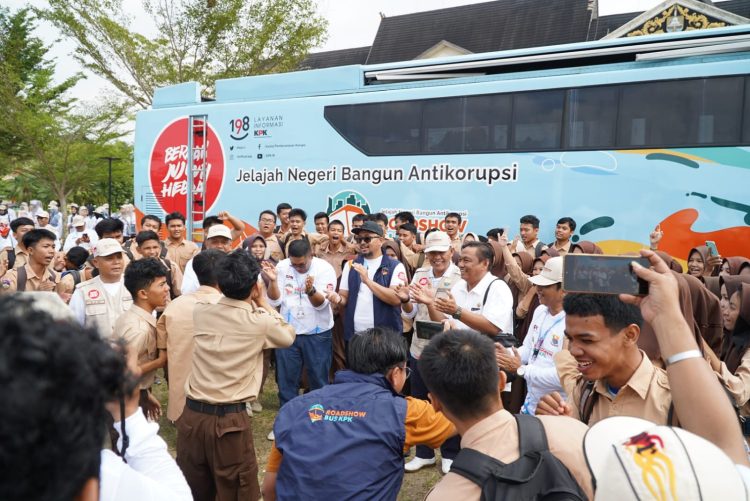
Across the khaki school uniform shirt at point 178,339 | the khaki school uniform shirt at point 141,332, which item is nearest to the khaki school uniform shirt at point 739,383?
the khaki school uniform shirt at point 178,339

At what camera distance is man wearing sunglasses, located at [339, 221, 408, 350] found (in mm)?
5242

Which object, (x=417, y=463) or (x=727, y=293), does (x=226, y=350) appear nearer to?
(x=417, y=463)

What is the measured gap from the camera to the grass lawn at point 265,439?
4.49 m

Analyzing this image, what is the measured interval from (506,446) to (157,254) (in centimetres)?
501

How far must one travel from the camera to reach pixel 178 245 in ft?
23.5

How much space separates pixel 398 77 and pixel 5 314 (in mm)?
8965

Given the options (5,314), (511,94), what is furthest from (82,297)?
(511,94)

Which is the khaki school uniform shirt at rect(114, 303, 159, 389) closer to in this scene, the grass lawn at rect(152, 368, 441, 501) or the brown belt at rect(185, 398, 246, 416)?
the brown belt at rect(185, 398, 246, 416)

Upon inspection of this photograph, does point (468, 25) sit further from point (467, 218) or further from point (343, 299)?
point (343, 299)

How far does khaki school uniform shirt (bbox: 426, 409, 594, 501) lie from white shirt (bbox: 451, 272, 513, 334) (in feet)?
8.15

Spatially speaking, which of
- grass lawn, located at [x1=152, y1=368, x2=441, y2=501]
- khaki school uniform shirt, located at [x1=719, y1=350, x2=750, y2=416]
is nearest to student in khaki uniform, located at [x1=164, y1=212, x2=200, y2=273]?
grass lawn, located at [x1=152, y1=368, x2=441, y2=501]

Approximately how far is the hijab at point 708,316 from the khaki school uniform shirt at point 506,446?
2456 mm

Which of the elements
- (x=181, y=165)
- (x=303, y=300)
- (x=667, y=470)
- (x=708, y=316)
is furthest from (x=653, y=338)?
(x=181, y=165)

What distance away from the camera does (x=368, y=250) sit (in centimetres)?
559
